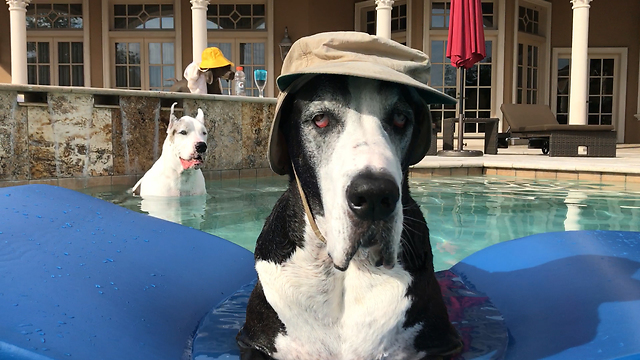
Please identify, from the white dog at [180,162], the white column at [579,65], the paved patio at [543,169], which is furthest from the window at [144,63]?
the white dog at [180,162]

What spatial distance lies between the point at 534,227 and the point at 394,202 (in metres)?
3.76

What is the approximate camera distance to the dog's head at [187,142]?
5.41 metres

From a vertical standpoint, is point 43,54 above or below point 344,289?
above

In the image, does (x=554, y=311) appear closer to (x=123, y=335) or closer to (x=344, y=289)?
(x=344, y=289)

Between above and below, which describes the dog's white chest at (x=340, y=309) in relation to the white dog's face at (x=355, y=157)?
below

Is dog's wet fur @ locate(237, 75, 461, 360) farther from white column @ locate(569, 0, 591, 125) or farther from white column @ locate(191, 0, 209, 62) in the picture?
white column @ locate(569, 0, 591, 125)

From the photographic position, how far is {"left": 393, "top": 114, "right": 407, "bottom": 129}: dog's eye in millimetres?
1537

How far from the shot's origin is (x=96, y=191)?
21.8 feet

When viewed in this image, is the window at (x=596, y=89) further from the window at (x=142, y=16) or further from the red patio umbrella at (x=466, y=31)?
the window at (x=142, y=16)

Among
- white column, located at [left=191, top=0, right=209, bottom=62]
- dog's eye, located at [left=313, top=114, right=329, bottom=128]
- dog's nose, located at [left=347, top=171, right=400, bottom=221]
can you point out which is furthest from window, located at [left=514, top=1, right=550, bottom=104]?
dog's nose, located at [left=347, top=171, right=400, bottom=221]

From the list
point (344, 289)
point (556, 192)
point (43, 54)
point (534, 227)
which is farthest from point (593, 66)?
point (344, 289)

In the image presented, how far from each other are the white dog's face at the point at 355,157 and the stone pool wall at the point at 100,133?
5.84 m

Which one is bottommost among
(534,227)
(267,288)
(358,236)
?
(534,227)

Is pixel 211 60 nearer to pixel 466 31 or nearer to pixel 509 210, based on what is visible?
pixel 466 31
